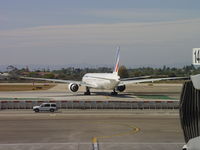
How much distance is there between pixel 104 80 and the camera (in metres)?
69.9

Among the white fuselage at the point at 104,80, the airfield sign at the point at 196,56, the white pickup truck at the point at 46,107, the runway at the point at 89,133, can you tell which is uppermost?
the airfield sign at the point at 196,56

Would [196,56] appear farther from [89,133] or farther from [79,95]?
[79,95]

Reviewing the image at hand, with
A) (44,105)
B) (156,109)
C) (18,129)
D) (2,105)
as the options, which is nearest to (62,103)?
(44,105)

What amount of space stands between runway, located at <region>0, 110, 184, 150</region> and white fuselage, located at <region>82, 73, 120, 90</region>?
3055 cm

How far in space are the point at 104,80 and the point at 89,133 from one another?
42627 millimetres

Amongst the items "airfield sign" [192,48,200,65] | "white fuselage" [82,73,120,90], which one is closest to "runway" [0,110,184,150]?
"airfield sign" [192,48,200,65]

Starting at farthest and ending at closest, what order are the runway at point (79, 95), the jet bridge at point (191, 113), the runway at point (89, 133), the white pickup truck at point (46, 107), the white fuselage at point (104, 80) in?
the white fuselage at point (104, 80) < the runway at point (79, 95) < the white pickup truck at point (46, 107) < the runway at point (89, 133) < the jet bridge at point (191, 113)

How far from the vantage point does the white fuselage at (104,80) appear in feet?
219

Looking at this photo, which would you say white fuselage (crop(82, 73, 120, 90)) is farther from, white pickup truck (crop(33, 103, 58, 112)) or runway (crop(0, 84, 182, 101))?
white pickup truck (crop(33, 103, 58, 112))

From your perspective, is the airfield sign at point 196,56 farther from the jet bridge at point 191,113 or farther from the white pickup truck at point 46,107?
the white pickup truck at point 46,107

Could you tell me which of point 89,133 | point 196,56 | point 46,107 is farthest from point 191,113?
point 46,107

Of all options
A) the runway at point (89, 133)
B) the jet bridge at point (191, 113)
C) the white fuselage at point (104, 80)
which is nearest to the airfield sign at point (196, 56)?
the jet bridge at point (191, 113)

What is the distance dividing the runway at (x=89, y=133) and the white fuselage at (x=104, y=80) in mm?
30551

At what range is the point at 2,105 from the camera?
48625 millimetres
